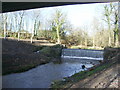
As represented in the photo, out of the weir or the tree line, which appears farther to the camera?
the tree line

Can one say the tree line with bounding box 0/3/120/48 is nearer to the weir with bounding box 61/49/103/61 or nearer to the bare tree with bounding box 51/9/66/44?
the bare tree with bounding box 51/9/66/44

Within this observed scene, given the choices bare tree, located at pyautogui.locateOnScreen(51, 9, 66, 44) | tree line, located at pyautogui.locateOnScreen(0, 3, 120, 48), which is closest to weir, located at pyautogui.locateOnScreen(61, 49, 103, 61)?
tree line, located at pyautogui.locateOnScreen(0, 3, 120, 48)

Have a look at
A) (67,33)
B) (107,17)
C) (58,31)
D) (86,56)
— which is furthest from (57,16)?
(86,56)

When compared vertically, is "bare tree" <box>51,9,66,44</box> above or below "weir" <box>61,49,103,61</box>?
above

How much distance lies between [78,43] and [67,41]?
9.60 ft

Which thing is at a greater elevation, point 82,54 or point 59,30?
point 59,30

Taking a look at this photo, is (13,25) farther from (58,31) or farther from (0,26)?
(58,31)

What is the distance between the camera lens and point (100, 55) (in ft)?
69.9

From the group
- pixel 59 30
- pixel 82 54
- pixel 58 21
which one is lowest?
pixel 82 54

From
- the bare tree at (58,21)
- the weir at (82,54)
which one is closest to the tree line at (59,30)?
the bare tree at (58,21)

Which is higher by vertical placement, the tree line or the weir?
the tree line

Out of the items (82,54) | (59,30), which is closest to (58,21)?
(59,30)

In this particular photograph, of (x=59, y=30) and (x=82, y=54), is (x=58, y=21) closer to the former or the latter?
(x=59, y=30)

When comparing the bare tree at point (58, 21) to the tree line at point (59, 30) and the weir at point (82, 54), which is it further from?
the weir at point (82, 54)
